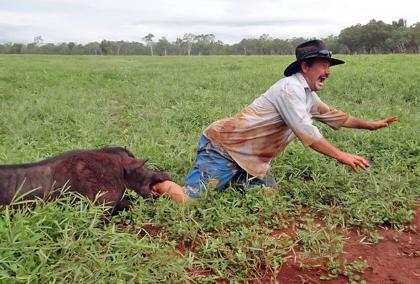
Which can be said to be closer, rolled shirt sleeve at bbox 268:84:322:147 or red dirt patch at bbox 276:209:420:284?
red dirt patch at bbox 276:209:420:284

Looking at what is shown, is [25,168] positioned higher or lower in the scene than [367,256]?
higher

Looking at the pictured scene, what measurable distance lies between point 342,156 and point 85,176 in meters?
1.72

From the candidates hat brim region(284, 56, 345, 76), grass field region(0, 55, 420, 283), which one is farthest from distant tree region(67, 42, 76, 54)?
hat brim region(284, 56, 345, 76)

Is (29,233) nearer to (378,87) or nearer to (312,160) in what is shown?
(312,160)

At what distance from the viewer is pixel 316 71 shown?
349 cm

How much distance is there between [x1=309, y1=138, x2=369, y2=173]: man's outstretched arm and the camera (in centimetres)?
310

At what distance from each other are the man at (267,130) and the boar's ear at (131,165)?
226 millimetres

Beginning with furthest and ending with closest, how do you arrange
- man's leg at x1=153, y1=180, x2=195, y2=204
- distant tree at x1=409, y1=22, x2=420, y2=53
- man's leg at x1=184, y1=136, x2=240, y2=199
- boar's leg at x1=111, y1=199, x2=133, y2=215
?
1. distant tree at x1=409, y1=22, x2=420, y2=53
2. man's leg at x1=184, y1=136, x2=240, y2=199
3. man's leg at x1=153, y1=180, x2=195, y2=204
4. boar's leg at x1=111, y1=199, x2=133, y2=215

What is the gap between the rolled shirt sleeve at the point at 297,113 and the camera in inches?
130

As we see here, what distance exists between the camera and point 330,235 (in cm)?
293

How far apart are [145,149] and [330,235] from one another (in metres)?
2.40

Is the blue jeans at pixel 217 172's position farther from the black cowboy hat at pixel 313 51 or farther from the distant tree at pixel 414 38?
the distant tree at pixel 414 38

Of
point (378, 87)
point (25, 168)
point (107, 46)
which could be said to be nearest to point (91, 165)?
point (25, 168)

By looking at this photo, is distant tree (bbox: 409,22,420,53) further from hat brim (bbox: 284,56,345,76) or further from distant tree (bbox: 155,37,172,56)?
hat brim (bbox: 284,56,345,76)
